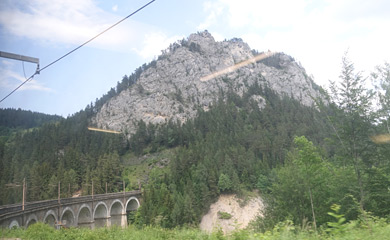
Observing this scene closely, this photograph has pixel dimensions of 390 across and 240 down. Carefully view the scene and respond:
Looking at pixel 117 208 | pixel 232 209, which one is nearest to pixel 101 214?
pixel 117 208

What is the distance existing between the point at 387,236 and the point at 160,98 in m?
131

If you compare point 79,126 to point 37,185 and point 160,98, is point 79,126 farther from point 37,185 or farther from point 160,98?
point 37,185

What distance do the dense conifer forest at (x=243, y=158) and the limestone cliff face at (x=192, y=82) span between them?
11.5m

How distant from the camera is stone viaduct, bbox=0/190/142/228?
85.4 ft

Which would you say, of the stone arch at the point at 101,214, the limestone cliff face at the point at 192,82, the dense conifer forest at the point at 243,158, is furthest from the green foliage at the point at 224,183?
the limestone cliff face at the point at 192,82

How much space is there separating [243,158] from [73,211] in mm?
42073

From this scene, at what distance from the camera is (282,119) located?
100688mm

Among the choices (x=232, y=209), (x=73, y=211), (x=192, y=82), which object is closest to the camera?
(x=73, y=211)

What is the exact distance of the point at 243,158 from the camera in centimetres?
7100

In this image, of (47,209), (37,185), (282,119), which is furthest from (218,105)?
(47,209)

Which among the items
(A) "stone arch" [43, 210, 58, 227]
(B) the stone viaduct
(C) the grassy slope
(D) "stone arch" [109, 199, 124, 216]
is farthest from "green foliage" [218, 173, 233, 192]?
(C) the grassy slope

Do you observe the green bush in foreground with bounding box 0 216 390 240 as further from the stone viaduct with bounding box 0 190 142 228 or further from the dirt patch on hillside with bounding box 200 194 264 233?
the dirt patch on hillside with bounding box 200 194 264 233

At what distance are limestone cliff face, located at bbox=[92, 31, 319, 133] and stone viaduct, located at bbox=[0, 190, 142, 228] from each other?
6456 centimetres

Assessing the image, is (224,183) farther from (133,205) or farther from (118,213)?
(118,213)
